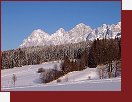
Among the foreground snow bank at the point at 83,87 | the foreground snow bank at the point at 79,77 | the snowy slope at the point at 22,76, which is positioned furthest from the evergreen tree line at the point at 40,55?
the foreground snow bank at the point at 83,87

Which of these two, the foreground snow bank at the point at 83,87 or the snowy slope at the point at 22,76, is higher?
the foreground snow bank at the point at 83,87

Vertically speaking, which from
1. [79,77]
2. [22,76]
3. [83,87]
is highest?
[83,87]

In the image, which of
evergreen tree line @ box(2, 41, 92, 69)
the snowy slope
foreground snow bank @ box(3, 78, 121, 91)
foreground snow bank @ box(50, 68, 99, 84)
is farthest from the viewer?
evergreen tree line @ box(2, 41, 92, 69)

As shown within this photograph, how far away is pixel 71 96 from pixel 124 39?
1.66 metres

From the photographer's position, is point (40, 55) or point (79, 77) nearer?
point (79, 77)

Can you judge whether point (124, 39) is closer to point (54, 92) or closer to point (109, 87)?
point (109, 87)

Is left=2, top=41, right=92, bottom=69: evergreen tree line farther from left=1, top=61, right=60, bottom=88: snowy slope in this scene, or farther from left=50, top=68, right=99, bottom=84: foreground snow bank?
left=50, top=68, right=99, bottom=84: foreground snow bank

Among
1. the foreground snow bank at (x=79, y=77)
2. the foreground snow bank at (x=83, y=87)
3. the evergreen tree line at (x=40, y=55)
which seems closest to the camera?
the foreground snow bank at (x=83, y=87)

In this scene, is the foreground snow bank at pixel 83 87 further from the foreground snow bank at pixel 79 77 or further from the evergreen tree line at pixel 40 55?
the evergreen tree line at pixel 40 55

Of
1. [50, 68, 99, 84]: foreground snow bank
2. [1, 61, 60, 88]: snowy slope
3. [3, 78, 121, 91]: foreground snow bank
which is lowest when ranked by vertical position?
[1, 61, 60, 88]: snowy slope

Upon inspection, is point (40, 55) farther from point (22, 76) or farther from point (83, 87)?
point (83, 87)

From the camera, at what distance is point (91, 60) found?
118ft

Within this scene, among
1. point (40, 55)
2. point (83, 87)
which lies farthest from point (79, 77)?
point (40, 55)

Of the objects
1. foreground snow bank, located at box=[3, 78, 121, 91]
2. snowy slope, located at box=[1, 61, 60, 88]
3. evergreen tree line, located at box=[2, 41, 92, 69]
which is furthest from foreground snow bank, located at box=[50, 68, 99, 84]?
evergreen tree line, located at box=[2, 41, 92, 69]
